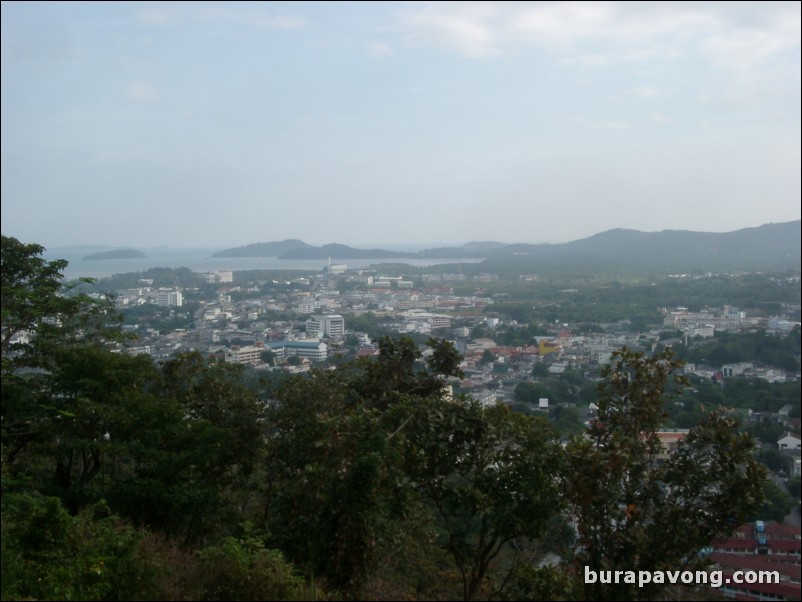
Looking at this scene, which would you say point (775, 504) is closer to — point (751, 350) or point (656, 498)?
point (656, 498)

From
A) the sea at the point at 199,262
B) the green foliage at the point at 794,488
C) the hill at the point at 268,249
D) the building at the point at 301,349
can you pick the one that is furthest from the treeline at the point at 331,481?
the hill at the point at 268,249

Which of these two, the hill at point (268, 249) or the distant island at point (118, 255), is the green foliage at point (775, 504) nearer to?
the distant island at point (118, 255)

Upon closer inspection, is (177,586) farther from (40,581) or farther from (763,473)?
(763,473)

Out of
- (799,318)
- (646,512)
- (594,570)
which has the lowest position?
(594,570)

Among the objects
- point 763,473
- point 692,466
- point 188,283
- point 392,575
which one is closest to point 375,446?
point 392,575

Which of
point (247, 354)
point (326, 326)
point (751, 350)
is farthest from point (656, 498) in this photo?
point (326, 326)
